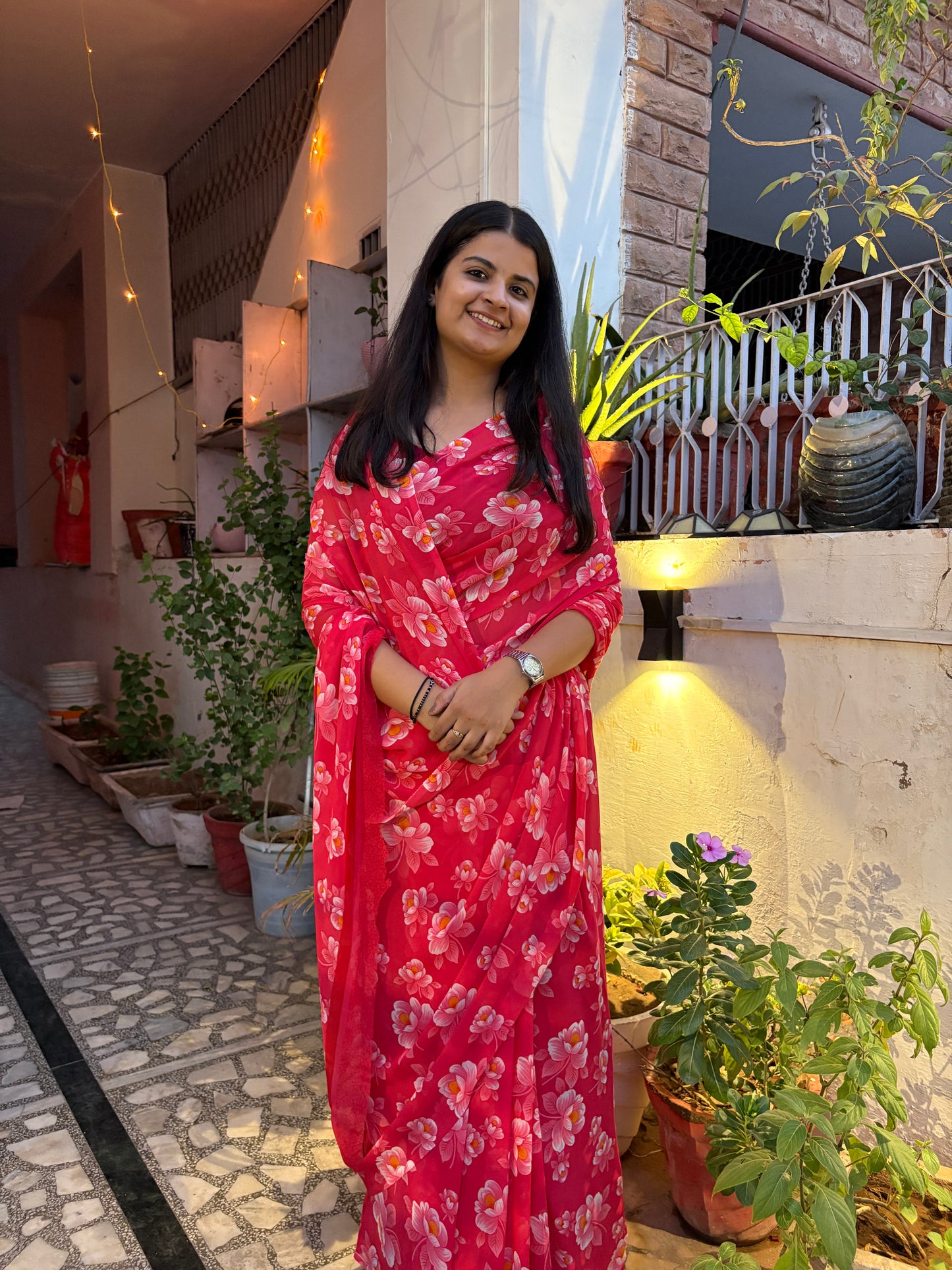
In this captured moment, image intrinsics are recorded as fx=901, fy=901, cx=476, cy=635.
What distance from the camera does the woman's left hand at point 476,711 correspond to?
1.20 meters

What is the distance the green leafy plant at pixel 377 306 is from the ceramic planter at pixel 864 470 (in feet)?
6.12

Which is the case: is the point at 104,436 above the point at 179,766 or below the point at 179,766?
above

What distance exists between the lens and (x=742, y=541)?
1.75 meters

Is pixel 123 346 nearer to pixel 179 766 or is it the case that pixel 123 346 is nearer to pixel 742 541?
pixel 179 766

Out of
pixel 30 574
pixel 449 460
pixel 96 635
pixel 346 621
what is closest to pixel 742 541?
pixel 449 460

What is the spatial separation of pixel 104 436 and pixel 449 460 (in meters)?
4.44

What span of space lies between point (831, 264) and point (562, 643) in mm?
882

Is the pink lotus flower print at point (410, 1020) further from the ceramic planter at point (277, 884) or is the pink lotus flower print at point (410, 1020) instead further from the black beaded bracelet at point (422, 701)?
the ceramic planter at point (277, 884)

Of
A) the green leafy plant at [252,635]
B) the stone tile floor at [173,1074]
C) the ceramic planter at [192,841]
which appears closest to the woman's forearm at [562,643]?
the stone tile floor at [173,1074]

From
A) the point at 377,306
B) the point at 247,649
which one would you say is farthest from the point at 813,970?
the point at 377,306

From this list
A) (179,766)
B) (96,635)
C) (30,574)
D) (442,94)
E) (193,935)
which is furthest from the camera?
(30,574)

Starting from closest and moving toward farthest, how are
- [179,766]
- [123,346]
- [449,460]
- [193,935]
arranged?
[449,460]
[193,935]
[179,766]
[123,346]

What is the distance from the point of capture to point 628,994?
1.69m

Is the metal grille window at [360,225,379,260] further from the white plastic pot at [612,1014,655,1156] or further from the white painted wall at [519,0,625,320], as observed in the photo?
the white plastic pot at [612,1014,655,1156]
